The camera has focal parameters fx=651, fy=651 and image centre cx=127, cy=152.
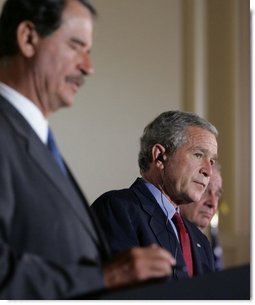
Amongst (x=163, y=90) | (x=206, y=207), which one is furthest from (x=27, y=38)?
(x=206, y=207)

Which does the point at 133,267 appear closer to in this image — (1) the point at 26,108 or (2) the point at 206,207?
(1) the point at 26,108

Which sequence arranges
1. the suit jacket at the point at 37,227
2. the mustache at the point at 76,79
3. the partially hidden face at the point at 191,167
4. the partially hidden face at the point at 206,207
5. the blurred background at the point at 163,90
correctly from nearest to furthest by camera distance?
the suit jacket at the point at 37,227, the mustache at the point at 76,79, the blurred background at the point at 163,90, the partially hidden face at the point at 191,167, the partially hidden face at the point at 206,207

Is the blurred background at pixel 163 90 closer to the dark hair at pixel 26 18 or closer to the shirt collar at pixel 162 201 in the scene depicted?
the shirt collar at pixel 162 201

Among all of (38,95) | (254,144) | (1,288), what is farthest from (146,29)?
(1,288)

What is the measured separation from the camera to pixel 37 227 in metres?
1.00

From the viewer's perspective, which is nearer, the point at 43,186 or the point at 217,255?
the point at 43,186

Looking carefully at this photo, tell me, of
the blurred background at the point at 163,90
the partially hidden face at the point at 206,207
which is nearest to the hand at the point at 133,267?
the blurred background at the point at 163,90

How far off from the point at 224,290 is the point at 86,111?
459mm

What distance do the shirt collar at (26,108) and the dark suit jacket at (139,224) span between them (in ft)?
1.17

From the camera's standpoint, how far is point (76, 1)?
109 cm

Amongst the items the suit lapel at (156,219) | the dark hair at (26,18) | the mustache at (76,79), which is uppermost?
the dark hair at (26,18)

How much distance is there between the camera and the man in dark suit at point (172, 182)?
1.48 metres

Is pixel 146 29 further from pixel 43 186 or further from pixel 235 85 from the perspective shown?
pixel 43 186

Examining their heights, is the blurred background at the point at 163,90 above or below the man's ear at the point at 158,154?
above
